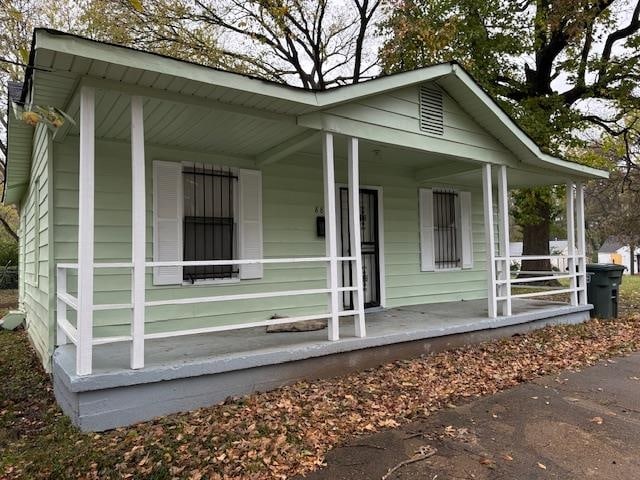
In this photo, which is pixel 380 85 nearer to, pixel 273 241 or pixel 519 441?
pixel 273 241

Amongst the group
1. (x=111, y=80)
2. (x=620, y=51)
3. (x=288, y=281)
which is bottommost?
(x=288, y=281)

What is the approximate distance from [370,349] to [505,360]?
1.69 m

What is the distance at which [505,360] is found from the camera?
5102 mm

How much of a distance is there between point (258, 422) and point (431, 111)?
4.23 m

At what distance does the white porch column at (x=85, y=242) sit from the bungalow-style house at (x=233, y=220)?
1cm

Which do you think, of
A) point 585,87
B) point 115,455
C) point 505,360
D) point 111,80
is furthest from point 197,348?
point 585,87

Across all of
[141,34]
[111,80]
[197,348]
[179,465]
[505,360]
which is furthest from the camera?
[141,34]

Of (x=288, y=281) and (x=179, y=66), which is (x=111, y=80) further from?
(x=288, y=281)

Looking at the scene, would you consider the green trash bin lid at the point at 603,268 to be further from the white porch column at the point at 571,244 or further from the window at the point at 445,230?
the window at the point at 445,230

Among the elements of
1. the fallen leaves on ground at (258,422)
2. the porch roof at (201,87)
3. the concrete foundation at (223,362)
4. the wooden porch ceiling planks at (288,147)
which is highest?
the porch roof at (201,87)

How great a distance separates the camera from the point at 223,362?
3730 mm

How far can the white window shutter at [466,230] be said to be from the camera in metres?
8.14

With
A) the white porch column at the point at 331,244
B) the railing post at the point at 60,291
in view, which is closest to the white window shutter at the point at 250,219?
the white porch column at the point at 331,244

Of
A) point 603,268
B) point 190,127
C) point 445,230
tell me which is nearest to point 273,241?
point 190,127
